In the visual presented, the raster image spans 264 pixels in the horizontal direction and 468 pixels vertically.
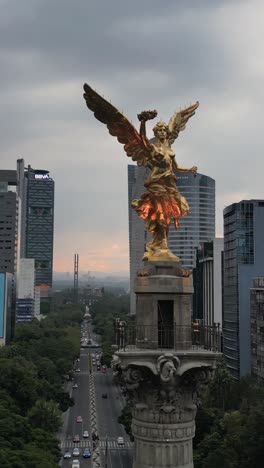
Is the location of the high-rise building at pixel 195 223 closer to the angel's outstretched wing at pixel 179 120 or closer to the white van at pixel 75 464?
the white van at pixel 75 464

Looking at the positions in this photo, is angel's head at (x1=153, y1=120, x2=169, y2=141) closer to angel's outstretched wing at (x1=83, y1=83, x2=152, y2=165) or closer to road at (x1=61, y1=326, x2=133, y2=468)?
angel's outstretched wing at (x1=83, y1=83, x2=152, y2=165)

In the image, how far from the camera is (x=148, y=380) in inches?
576

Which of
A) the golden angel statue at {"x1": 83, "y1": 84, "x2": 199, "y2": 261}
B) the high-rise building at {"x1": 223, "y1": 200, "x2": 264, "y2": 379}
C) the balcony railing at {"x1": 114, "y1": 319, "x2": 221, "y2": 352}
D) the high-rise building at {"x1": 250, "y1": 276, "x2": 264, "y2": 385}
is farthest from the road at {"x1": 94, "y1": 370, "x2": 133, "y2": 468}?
the golden angel statue at {"x1": 83, "y1": 84, "x2": 199, "y2": 261}

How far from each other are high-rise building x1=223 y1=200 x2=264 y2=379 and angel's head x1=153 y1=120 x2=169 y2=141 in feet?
212

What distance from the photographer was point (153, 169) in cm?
1623

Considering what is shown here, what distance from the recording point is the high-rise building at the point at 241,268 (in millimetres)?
78000

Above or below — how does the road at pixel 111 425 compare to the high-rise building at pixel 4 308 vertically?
below

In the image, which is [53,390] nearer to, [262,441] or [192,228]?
[262,441]

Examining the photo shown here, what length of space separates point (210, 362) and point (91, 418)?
63.3 m

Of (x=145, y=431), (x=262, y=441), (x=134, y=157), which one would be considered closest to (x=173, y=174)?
(x=134, y=157)

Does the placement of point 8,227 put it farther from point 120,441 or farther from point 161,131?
point 161,131

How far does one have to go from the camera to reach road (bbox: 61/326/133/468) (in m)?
56.5

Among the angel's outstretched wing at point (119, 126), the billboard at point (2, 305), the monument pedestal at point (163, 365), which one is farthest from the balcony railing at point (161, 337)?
the billboard at point (2, 305)

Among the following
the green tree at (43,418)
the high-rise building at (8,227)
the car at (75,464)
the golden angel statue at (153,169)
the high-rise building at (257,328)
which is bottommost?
the car at (75,464)
